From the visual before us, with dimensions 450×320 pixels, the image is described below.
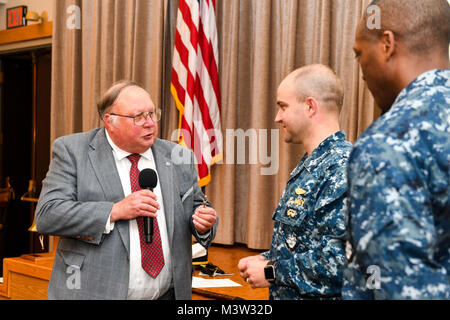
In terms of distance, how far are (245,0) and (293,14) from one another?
0.54m

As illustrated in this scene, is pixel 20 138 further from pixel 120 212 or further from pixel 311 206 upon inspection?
pixel 311 206

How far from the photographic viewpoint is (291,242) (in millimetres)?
1677

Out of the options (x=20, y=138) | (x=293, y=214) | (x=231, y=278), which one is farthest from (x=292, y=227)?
(x=20, y=138)

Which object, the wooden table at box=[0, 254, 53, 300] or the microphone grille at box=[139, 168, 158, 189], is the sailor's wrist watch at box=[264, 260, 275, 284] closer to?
the microphone grille at box=[139, 168, 158, 189]

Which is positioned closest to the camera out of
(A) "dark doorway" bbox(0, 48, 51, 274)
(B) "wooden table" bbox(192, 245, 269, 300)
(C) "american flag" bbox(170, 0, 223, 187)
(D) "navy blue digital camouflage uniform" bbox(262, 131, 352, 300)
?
(D) "navy blue digital camouflage uniform" bbox(262, 131, 352, 300)

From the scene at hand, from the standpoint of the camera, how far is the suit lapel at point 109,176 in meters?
1.97

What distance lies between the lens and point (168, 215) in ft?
6.77

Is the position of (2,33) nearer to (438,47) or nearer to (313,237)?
(313,237)

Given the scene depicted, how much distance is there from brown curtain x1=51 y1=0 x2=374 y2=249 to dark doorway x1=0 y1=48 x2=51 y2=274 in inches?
52.5

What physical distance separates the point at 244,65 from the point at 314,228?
9.04 ft

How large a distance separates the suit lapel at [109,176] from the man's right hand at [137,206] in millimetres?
83

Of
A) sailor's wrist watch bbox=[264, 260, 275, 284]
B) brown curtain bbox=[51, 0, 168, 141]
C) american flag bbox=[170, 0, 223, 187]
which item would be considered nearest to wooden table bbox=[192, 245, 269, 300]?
american flag bbox=[170, 0, 223, 187]

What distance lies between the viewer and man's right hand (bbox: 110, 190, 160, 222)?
1.88 metres
